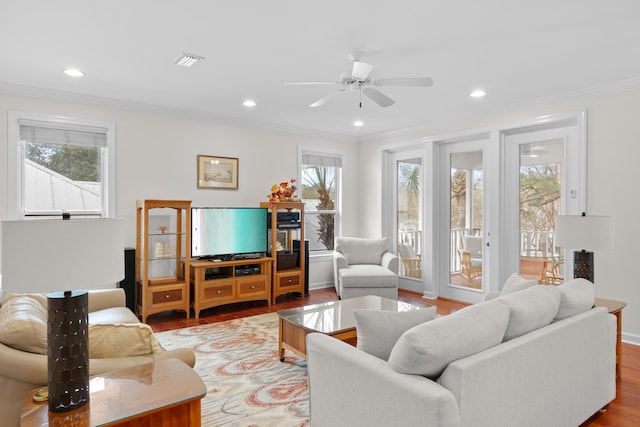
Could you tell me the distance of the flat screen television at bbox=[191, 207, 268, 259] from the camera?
16.0 feet

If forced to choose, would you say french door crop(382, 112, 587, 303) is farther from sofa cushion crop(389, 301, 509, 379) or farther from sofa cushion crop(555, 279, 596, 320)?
sofa cushion crop(389, 301, 509, 379)

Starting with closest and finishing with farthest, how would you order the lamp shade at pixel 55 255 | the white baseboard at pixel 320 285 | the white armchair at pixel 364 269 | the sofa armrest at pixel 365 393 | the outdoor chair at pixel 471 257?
the lamp shade at pixel 55 255, the sofa armrest at pixel 365 393, the white armchair at pixel 364 269, the outdoor chair at pixel 471 257, the white baseboard at pixel 320 285

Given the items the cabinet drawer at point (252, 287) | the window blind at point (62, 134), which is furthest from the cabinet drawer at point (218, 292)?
the window blind at point (62, 134)

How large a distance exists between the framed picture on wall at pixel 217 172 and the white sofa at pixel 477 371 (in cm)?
368

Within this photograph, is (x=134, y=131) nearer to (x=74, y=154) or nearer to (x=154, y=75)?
(x=74, y=154)

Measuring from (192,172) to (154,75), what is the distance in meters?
1.65

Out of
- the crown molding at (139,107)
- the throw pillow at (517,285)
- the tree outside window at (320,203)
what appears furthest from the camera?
the tree outside window at (320,203)

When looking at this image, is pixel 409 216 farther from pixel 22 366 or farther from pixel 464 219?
pixel 22 366

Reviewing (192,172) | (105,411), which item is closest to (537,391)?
(105,411)

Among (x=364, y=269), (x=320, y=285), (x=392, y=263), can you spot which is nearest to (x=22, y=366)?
(x=364, y=269)

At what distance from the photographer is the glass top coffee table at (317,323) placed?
2.95m

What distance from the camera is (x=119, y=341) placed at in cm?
187

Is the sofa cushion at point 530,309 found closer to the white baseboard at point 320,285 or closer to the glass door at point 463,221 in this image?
the glass door at point 463,221

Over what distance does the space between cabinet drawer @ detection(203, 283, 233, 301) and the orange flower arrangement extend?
1.29 meters
